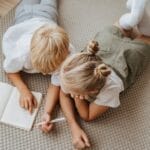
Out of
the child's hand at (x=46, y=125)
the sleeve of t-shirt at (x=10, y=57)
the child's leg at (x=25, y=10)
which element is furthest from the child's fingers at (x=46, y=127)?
the child's leg at (x=25, y=10)

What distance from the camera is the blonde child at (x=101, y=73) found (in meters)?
0.99

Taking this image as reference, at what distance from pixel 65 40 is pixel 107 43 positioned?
0.22m

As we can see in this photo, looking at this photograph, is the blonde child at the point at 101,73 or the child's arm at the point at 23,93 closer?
the blonde child at the point at 101,73

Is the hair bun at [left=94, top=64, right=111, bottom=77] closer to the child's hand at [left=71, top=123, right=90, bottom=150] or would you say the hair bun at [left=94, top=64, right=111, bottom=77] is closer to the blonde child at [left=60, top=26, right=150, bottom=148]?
the blonde child at [left=60, top=26, right=150, bottom=148]

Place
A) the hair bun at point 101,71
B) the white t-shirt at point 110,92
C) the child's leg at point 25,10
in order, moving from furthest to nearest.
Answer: the child's leg at point 25,10 → the white t-shirt at point 110,92 → the hair bun at point 101,71

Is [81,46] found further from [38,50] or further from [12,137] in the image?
[12,137]

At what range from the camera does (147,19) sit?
55.0 inches

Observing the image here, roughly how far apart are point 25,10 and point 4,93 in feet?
1.17

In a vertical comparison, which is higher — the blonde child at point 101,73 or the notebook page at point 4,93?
the blonde child at point 101,73

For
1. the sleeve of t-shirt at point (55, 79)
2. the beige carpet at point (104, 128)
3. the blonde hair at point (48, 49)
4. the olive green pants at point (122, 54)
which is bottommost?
the beige carpet at point (104, 128)

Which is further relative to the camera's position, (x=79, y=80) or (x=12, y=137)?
(x=12, y=137)

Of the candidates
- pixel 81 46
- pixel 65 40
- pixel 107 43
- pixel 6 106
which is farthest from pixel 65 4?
pixel 6 106

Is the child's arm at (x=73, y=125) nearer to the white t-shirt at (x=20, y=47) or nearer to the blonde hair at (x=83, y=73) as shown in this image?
the white t-shirt at (x=20, y=47)

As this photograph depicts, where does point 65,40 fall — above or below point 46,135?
above
